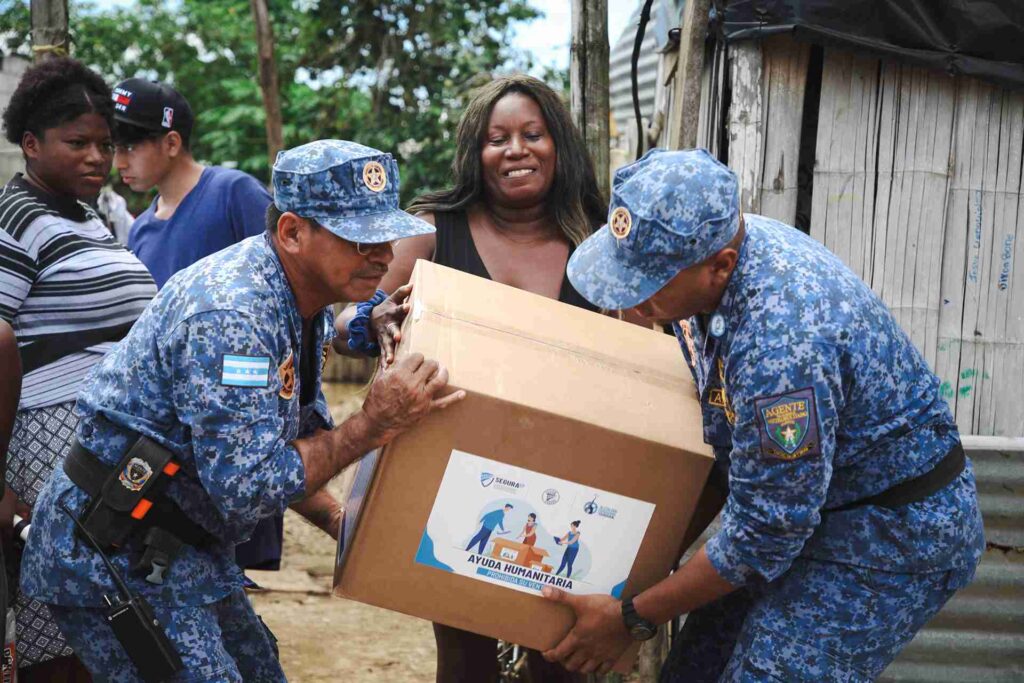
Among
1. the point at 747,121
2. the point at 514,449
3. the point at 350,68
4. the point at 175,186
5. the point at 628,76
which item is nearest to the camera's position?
the point at 514,449

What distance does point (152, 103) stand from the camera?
12.4 ft

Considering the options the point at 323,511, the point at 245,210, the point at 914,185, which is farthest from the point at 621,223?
the point at 245,210

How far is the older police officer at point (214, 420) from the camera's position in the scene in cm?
201

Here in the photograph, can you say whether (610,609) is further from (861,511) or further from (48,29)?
(48,29)

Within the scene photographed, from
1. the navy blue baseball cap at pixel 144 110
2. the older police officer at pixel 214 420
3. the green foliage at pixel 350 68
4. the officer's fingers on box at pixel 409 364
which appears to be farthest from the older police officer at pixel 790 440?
the green foliage at pixel 350 68

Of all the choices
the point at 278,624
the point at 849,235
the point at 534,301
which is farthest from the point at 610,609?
the point at 278,624

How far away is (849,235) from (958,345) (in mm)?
513

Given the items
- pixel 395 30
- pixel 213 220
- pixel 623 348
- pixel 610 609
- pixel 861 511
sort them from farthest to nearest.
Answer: pixel 395 30 < pixel 213 220 < pixel 623 348 < pixel 610 609 < pixel 861 511

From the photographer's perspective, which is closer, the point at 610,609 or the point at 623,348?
the point at 610,609

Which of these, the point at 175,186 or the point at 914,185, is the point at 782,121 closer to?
the point at 914,185

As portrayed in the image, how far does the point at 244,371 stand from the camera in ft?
6.55

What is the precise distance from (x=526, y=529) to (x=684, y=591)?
1.14 feet

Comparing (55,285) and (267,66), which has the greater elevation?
(267,66)

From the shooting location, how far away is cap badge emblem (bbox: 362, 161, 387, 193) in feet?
7.14
